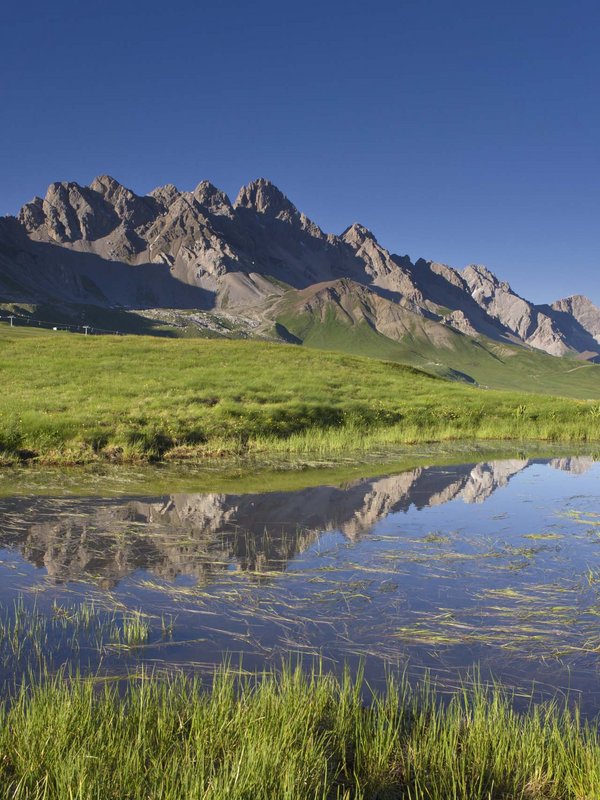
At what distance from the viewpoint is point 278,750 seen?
238 inches

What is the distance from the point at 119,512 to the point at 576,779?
48.9 feet

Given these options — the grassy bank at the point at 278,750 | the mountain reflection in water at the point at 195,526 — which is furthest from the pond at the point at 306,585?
the grassy bank at the point at 278,750

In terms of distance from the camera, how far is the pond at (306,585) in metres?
9.30

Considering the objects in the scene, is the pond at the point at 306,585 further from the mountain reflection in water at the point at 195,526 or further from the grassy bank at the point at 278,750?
the grassy bank at the point at 278,750

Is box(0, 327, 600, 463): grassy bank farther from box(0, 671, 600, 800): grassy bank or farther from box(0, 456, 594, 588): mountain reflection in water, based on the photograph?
box(0, 671, 600, 800): grassy bank

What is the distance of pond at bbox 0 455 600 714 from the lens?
930 cm

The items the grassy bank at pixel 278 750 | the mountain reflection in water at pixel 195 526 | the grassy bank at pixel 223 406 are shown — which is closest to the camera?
the grassy bank at pixel 278 750

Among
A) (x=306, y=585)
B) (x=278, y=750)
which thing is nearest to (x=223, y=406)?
(x=306, y=585)

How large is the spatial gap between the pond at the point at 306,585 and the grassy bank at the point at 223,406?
10.4 metres

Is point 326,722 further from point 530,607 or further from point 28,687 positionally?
point 530,607

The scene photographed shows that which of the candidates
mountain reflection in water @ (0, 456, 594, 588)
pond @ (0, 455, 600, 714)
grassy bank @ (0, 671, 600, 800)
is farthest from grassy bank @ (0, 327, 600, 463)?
grassy bank @ (0, 671, 600, 800)

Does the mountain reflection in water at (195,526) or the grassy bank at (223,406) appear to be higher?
the grassy bank at (223,406)

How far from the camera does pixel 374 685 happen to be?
8.48m

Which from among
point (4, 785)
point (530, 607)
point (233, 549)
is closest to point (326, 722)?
point (4, 785)
